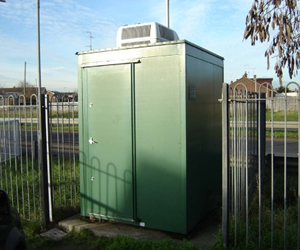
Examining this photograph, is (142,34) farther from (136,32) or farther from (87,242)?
(87,242)

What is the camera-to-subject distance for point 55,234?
5.13 metres

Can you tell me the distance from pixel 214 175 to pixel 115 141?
1.92 m

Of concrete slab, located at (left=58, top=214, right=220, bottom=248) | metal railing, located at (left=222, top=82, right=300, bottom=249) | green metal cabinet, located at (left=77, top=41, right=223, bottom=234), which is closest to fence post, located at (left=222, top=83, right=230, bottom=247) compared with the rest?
metal railing, located at (left=222, top=82, right=300, bottom=249)

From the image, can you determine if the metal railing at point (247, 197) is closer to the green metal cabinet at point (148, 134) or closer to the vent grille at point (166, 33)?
the green metal cabinet at point (148, 134)

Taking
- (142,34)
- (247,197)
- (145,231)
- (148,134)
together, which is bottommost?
(145,231)

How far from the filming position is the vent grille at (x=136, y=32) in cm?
499

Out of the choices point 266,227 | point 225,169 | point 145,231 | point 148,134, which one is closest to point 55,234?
point 145,231

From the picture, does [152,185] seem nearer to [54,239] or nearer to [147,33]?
[54,239]

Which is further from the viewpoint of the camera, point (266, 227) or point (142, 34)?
point (142, 34)

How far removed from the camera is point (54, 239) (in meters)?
4.95

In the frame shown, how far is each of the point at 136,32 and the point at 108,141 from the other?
71.0 inches

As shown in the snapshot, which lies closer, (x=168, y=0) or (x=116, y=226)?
(x=116, y=226)

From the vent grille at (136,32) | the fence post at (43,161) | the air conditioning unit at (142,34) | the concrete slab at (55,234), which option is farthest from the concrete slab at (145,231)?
the vent grille at (136,32)

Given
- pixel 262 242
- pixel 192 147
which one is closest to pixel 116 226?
pixel 192 147
